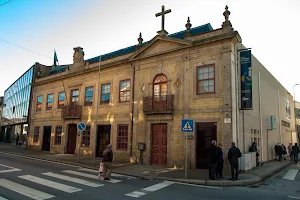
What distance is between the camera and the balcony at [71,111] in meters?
20.1

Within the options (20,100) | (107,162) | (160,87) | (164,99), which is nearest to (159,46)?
(160,87)

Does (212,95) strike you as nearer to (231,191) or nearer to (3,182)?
(231,191)

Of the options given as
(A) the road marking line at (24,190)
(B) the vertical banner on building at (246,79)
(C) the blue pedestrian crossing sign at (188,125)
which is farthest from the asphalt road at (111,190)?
(B) the vertical banner on building at (246,79)

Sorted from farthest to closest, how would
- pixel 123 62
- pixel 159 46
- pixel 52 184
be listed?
pixel 123 62
pixel 159 46
pixel 52 184

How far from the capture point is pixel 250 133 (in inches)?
624

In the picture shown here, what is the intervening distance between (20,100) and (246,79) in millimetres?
31485

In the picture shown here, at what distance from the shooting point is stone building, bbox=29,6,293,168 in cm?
1312

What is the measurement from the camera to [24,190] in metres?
7.59

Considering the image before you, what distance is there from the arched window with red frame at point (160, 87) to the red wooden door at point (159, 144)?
6.12 ft

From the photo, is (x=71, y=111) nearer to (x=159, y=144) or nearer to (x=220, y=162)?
(x=159, y=144)

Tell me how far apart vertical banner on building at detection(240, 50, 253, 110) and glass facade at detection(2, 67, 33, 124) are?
2614 centimetres

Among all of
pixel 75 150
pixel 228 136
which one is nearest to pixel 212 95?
pixel 228 136

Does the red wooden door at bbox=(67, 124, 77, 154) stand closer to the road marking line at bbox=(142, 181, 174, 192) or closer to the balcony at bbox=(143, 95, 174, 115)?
the balcony at bbox=(143, 95, 174, 115)

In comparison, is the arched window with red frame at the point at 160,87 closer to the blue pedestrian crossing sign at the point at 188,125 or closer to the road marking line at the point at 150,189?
the blue pedestrian crossing sign at the point at 188,125
